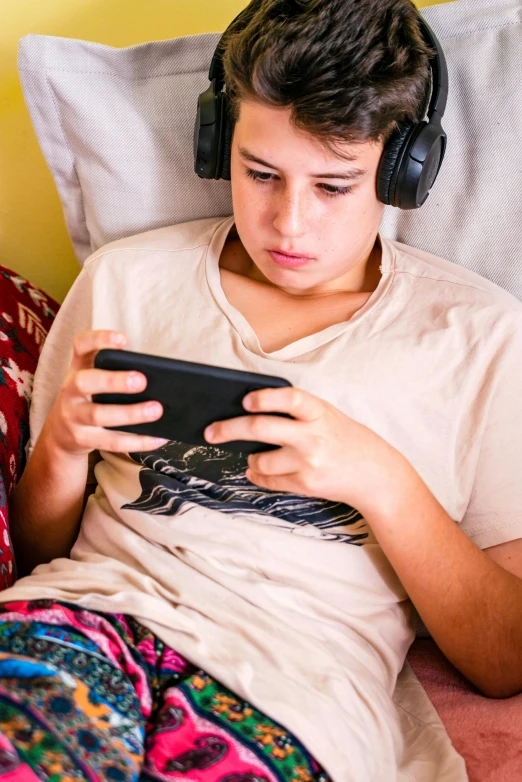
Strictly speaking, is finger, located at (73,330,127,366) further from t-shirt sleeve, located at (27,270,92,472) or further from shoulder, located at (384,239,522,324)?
shoulder, located at (384,239,522,324)

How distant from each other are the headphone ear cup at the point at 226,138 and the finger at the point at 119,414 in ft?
1.35

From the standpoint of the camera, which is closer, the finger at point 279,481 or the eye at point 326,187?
the finger at point 279,481

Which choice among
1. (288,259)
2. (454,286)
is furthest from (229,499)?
(454,286)

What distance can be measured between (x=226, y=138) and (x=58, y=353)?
40cm

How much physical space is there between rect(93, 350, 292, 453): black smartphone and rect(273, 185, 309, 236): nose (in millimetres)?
253

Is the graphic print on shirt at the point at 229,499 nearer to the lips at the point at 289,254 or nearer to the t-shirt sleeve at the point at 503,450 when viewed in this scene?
the t-shirt sleeve at the point at 503,450

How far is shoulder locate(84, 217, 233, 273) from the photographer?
1.14 metres

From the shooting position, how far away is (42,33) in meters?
1.36

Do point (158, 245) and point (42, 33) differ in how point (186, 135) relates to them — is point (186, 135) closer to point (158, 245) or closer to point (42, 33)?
point (158, 245)

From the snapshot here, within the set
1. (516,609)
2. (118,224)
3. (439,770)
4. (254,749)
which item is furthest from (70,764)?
(118,224)

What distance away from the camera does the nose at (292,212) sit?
944 millimetres

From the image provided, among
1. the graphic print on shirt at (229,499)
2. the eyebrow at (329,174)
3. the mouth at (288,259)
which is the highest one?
the eyebrow at (329,174)

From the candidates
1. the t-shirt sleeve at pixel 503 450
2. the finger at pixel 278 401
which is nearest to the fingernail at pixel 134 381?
the finger at pixel 278 401

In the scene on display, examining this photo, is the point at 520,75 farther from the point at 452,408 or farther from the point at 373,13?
the point at 452,408
